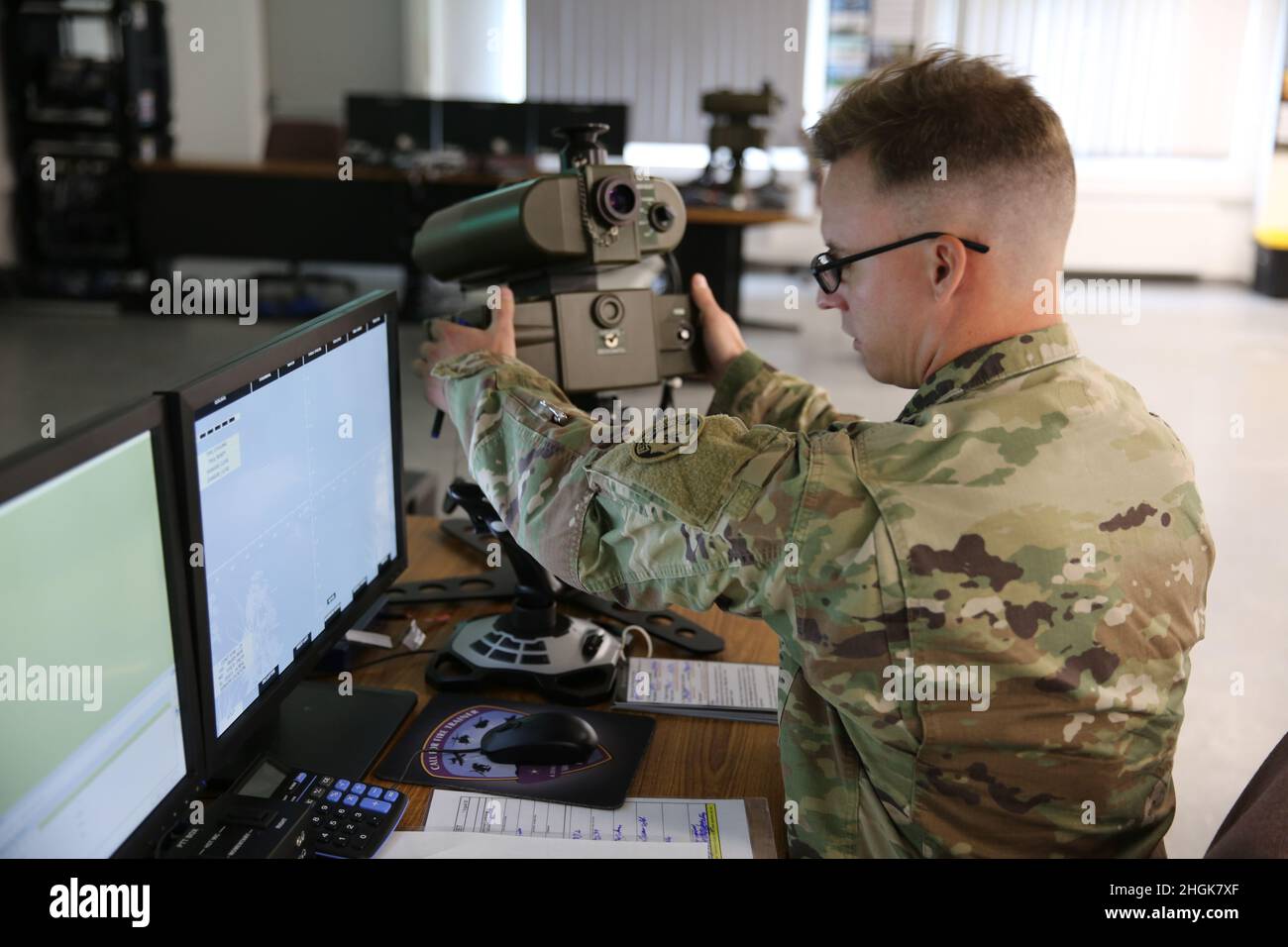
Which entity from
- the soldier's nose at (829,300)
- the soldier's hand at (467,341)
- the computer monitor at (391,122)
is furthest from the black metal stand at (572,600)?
the computer monitor at (391,122)

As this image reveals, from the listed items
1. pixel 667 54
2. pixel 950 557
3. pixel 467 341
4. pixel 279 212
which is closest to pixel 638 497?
pixel 950 557

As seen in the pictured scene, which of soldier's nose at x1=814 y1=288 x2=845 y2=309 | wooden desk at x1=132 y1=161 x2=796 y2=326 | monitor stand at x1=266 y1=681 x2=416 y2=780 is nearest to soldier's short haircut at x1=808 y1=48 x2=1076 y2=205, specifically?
soldier's nose at x1=814 y1=288 x2=845 y2=309

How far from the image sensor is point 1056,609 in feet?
3.13

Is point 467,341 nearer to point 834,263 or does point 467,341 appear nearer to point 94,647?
point 834,263

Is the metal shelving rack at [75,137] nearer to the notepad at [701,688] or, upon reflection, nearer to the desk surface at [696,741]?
the desk surface at [696,741]

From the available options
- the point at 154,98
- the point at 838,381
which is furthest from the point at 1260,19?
the point at 154,98

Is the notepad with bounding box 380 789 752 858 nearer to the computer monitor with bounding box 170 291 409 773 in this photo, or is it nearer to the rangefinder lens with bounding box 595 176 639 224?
the computer monitor with bounding box 170 291 409 773

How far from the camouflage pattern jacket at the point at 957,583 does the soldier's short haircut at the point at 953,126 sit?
6.6 inches

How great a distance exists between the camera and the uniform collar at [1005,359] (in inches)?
40.9

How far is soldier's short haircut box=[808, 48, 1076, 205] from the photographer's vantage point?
1.05m

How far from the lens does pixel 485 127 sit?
20.0ft

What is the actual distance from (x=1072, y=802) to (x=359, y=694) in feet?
2.48

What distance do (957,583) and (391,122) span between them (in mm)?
5936
